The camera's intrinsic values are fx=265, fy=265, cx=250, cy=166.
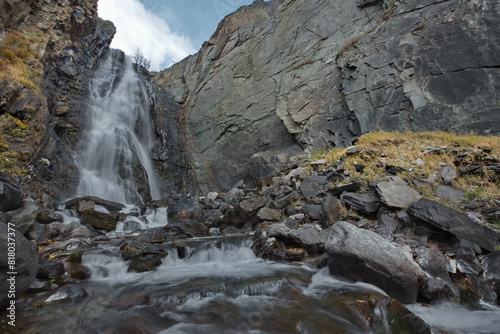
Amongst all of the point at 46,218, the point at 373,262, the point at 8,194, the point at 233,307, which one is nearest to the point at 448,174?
the point at 373,262

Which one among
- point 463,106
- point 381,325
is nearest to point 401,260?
point 381,325

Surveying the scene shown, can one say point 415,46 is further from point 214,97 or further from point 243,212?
point 214,97

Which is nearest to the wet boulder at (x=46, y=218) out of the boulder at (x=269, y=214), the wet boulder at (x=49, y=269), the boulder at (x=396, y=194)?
the wet boulder at (x=49, y=269)

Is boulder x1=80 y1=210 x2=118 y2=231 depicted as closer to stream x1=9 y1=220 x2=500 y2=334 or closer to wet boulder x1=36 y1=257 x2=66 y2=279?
stream x1=9 y1=220 x2=500 y2=334

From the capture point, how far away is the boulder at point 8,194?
6711mm

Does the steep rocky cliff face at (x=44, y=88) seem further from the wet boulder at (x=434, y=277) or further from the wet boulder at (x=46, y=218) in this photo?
the wet boulder at (x=434, y=277)

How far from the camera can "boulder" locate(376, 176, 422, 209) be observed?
680cm

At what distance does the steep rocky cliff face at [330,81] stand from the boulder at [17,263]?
13.2m

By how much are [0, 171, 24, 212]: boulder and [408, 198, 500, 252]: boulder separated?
32.8 ft

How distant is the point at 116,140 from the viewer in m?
18.4

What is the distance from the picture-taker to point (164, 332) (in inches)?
142

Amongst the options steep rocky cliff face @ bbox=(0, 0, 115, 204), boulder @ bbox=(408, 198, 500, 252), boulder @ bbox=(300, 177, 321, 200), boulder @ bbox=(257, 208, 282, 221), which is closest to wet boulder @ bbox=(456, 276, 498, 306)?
boulder @ bbox=(408, 198, 500, 252)

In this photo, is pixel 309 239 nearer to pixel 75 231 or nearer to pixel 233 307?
pixel 233 307

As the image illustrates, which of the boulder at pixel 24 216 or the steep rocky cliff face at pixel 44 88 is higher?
the steep rocky cliff face at pixel 44 88
